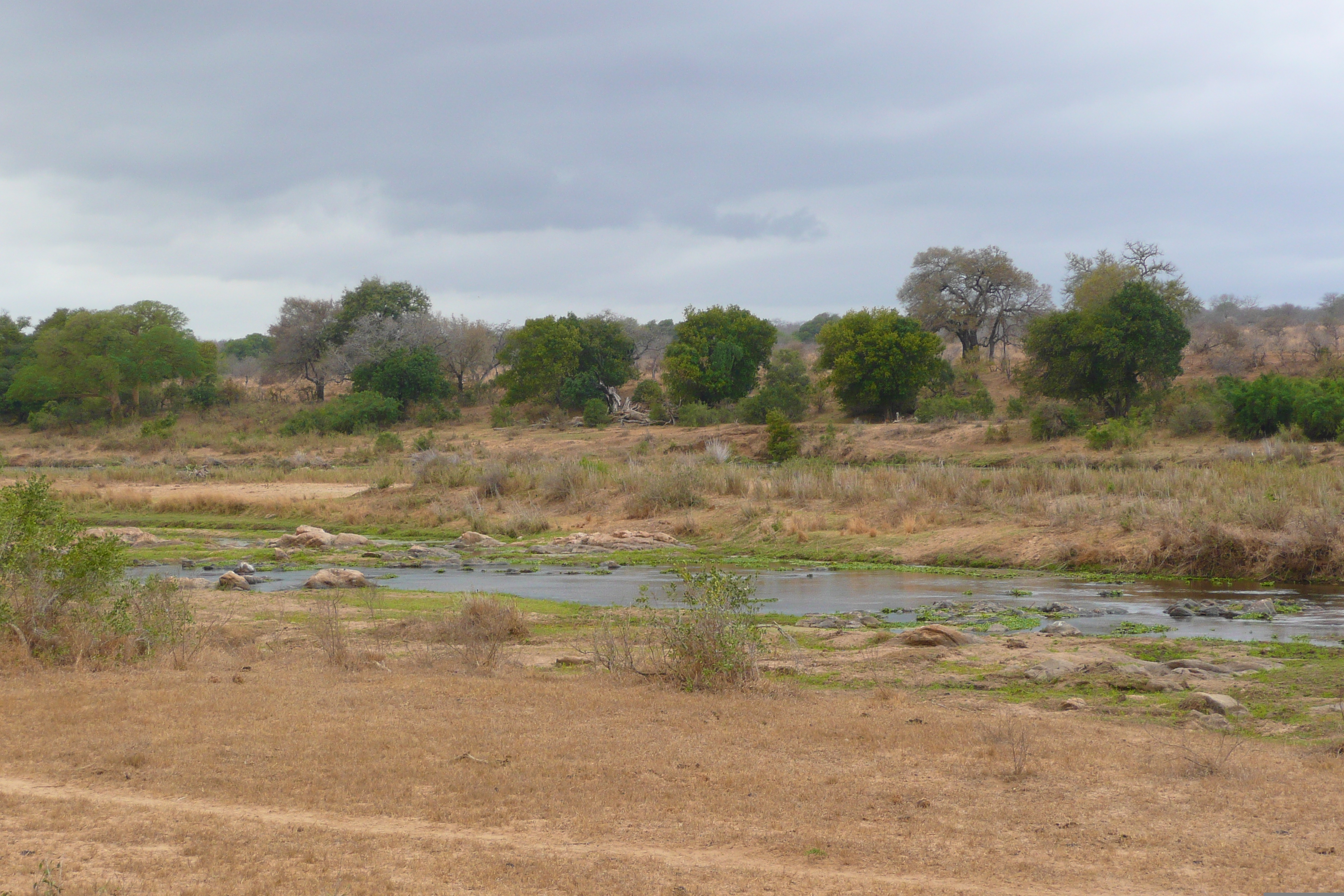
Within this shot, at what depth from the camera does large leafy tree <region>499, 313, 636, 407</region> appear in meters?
66.6

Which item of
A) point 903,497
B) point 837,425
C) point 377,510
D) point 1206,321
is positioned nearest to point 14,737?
point 903,497

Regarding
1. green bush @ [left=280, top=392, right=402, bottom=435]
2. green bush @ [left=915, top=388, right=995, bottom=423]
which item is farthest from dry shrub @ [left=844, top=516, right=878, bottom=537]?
green bush @ [left=280, top=392, right=402, bottom=435]

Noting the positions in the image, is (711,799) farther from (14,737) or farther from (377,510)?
(377,510)

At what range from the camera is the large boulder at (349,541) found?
98.1ft

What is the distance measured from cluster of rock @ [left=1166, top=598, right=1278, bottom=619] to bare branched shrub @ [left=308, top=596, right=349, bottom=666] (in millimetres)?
12661

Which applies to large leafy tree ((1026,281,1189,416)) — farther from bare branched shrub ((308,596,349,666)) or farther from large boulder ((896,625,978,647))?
bare branched shrub ((308,596,349,666))

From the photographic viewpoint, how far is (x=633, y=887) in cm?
584

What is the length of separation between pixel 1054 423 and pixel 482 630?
36984 mm

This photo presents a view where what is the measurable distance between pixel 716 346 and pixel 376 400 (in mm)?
21394

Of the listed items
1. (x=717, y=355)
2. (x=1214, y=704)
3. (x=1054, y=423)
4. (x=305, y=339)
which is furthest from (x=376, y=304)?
(x=1214, y=704)

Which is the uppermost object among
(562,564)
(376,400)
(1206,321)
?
(1206,321)

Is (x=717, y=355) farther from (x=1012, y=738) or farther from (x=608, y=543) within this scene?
(x=1012, y=738)

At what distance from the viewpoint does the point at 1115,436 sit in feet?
138

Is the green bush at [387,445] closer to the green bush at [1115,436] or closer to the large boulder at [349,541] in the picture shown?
the large boulder at [349,541]
